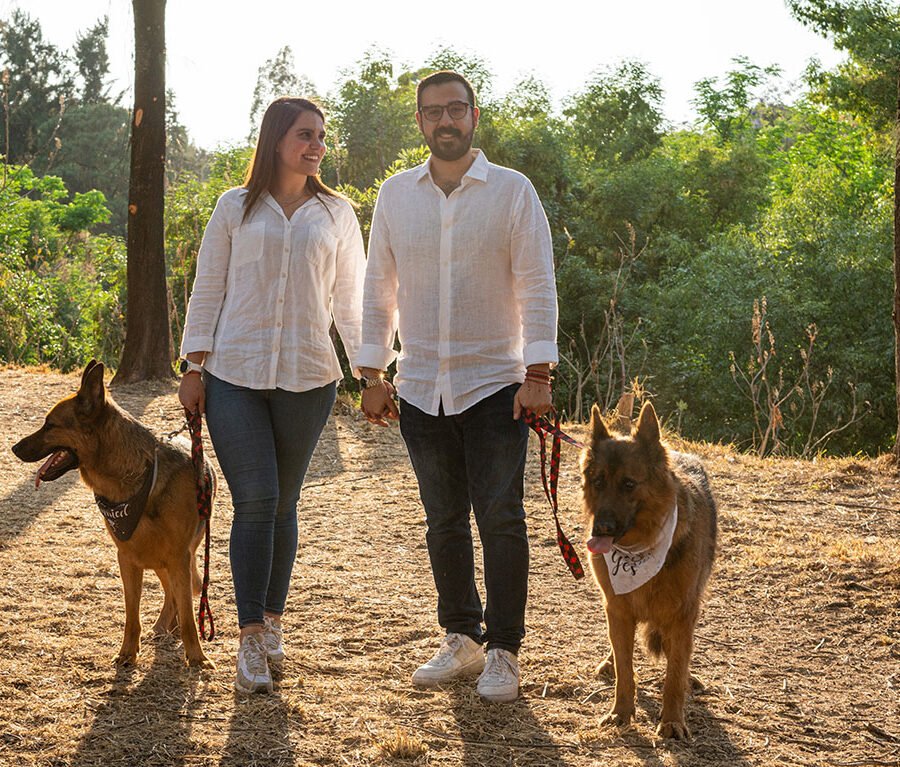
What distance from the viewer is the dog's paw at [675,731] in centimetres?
358

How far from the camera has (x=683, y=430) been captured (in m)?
19.2

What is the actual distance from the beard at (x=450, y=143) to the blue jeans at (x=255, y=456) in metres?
1.06

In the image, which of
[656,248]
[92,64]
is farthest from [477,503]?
[92,64]

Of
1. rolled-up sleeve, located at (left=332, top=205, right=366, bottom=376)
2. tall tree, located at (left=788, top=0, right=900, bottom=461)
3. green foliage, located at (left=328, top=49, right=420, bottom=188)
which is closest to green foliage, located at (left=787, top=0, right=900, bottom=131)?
tall tree, located at (left=788, top=0, right=900, bottom=461)

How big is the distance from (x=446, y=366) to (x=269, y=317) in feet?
2.44

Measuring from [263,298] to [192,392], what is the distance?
458 millimetres

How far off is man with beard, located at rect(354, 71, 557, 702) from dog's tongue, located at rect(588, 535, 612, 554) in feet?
1.14

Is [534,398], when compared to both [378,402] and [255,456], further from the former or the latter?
[255,456]

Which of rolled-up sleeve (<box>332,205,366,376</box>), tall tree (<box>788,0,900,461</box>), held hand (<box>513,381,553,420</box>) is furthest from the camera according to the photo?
tall tree (<box>788,0,900,461</box>)

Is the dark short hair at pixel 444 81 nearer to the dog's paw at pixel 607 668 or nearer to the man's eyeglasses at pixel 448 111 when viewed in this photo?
the man's eyeglasses at pixel 448 111

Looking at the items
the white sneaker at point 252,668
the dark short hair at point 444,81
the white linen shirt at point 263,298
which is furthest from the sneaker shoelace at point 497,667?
the dark short hair at point 444,81

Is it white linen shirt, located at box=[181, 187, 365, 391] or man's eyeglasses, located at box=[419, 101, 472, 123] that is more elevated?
man's eyeglasses, located at box=[419, 101, 472, 123]

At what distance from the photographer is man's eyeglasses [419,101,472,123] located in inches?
151

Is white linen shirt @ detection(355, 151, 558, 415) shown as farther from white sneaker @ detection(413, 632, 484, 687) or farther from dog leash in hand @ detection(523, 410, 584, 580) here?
white sneaker @ detection(413, 632, 484, 687)
